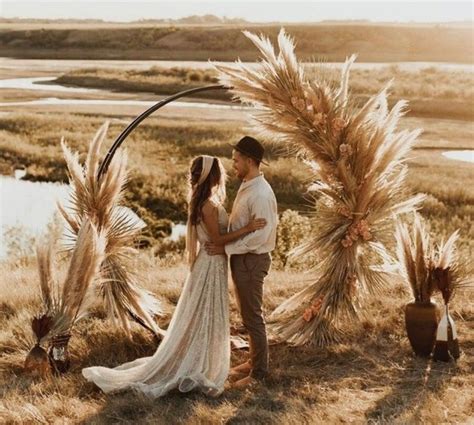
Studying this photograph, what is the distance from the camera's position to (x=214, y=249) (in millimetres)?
6762

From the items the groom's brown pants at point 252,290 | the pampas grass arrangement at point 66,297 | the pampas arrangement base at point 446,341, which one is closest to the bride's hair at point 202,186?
the groom's brown pants at point 252,290

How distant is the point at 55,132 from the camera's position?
30906mm

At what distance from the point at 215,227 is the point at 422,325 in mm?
2134

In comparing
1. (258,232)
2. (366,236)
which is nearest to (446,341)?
(366,236)

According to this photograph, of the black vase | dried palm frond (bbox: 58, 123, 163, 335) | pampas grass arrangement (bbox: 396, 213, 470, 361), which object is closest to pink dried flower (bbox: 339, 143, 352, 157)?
pampas grass arrangement (bbox: 396, 213, 470, 361)

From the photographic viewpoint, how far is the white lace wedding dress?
675 cm

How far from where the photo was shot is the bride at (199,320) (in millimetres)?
6676

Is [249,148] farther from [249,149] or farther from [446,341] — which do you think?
[446,341]

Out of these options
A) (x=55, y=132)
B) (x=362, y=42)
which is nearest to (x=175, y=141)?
(x=55, y=132)

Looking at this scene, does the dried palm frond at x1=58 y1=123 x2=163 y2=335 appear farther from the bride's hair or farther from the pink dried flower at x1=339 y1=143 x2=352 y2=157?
the pink dried flower at x1=339 y1=143 x2=352 y2=157

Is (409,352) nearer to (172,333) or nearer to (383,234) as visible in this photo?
(383,234)

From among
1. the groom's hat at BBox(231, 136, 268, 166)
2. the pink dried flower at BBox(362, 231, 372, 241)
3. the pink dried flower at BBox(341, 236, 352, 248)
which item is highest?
the groom's hat at BBox(231, 136, 268, 166)

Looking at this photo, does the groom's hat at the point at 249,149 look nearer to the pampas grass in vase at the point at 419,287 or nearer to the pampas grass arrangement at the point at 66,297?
the pampas grass arrangement at the point at 66,297

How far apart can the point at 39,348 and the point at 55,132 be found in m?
24.6
